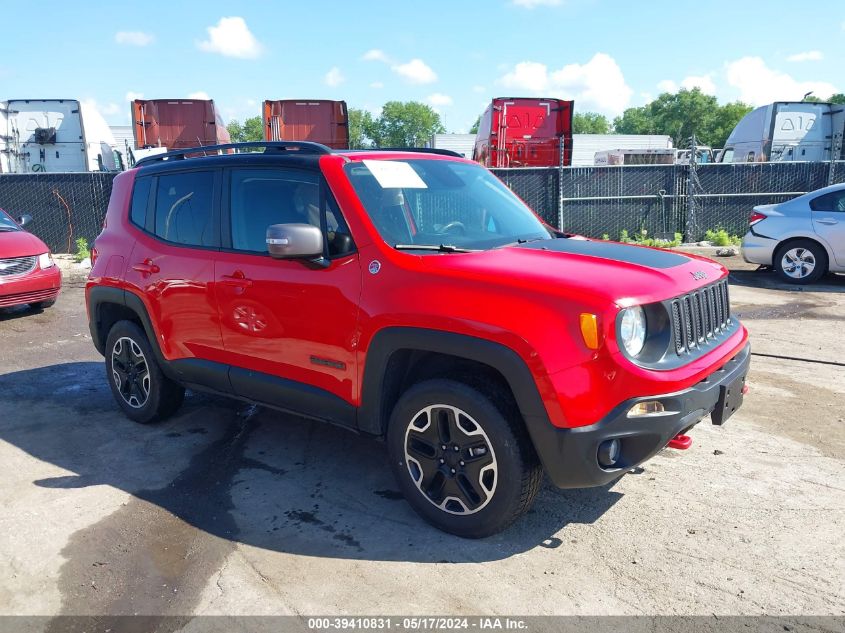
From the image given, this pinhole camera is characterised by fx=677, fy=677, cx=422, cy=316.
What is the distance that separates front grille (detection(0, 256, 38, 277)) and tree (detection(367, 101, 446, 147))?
361 feet

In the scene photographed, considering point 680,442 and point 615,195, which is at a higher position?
point 615,195

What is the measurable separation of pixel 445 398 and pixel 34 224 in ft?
44.8

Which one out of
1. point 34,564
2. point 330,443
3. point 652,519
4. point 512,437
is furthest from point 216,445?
point 652,519

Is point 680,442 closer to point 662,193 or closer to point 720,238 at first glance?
point 720,238

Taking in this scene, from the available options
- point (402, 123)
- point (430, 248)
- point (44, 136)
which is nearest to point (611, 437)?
point (430, 248)

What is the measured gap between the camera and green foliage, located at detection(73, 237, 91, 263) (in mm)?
13648

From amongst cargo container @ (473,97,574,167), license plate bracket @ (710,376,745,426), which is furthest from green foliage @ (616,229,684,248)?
license plate bracket @ (710,376,745,426)

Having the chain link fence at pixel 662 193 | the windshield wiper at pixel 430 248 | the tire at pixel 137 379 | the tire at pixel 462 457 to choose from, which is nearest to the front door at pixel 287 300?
the windshield wiper at pixel 430 248

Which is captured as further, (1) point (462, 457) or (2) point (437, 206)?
(2) point (437, 206)

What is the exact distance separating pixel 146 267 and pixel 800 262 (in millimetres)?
9240

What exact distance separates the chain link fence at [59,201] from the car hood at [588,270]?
40.7ft

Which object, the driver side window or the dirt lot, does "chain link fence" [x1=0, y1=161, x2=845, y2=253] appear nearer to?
the dirt lot

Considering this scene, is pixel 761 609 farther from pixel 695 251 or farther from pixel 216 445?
pixel 695 251

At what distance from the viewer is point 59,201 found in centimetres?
1387
